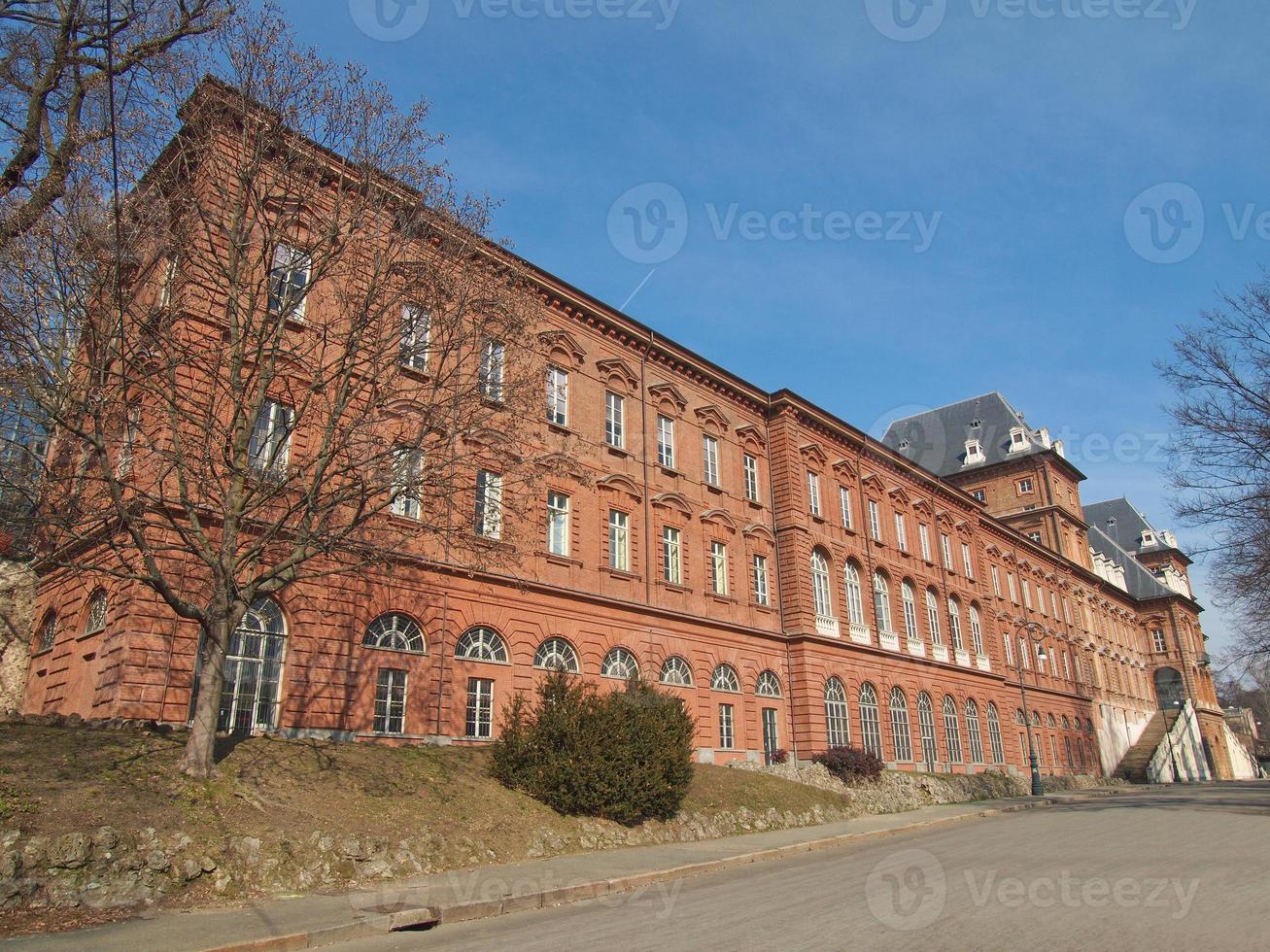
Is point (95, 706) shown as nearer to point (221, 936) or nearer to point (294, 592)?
point (294, 592)

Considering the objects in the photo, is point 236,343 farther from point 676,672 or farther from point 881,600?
point 881,600

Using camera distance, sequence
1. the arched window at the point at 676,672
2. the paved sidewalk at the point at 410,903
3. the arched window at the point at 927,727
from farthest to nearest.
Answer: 1. the arched window at the point at 927,727
2. the arched window at the point at 676,672
3. the paved sidewalk at the point at 410,903

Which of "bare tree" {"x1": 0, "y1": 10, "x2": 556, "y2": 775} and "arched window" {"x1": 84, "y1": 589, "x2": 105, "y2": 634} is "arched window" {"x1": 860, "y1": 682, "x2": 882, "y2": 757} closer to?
"bare tree" {"x1": 0, "y1": 10, "x2": 556, "y2": 775}

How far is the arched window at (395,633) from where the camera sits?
63.6ft

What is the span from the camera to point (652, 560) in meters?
27.5

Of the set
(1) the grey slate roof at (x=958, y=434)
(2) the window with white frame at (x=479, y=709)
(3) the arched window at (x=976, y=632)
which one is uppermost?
(1) the grey slate roof at (x=958, y=434)

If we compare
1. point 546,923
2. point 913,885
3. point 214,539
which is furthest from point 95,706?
point 913,885

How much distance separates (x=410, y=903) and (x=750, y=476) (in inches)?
975

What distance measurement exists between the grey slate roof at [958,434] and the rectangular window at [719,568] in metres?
40.3

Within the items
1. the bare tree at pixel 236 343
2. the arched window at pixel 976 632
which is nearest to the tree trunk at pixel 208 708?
the bare tree at pixel 236 343

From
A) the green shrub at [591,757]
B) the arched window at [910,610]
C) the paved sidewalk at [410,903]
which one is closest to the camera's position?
the paved sidewalk at [410,903]

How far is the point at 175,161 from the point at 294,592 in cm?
862

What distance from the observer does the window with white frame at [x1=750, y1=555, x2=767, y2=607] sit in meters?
31.9

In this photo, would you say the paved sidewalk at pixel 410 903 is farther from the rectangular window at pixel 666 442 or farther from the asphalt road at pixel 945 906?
the rectangular window at pixel 666 442
